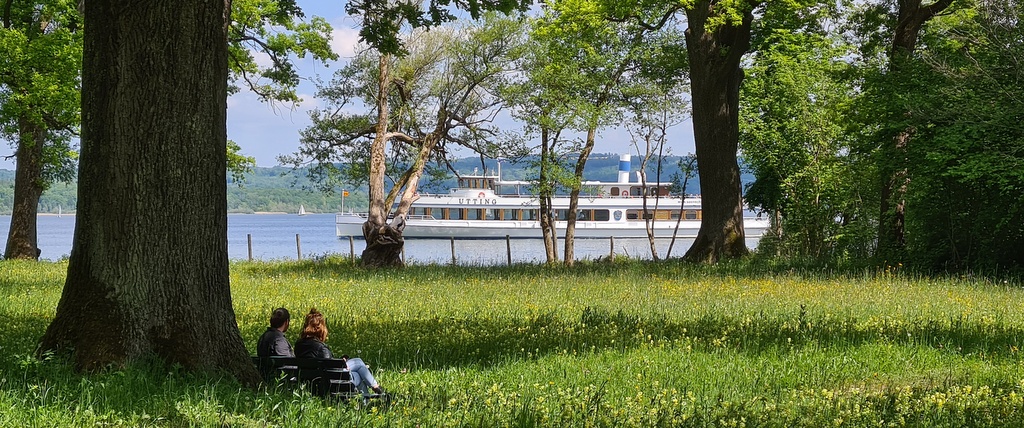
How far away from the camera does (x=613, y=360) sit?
8.29 meters

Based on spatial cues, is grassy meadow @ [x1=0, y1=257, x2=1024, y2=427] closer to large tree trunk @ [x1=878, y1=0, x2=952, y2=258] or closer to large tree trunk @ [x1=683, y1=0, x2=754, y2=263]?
large tree trunk @ [x1=878, y1=0, x2=952, y2=258]

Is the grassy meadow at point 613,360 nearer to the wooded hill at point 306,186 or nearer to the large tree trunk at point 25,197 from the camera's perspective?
the wooded hill at point 306,186

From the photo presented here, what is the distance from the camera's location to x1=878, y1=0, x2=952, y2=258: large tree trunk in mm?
19234

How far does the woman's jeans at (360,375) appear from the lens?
21.8 ft

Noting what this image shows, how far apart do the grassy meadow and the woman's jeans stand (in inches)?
9.9

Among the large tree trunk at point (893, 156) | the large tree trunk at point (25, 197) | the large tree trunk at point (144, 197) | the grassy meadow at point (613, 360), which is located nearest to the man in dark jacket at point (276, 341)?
the large tree trunk at point (144, 197)

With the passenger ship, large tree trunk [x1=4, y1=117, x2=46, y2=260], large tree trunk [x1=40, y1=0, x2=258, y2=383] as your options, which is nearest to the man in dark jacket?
large tree trunk [x1=40, y1=0, x2=258, y2=383]

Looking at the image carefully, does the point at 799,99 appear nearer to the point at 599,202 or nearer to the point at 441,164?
the point at 441,164

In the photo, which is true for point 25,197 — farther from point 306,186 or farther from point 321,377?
point 321,377

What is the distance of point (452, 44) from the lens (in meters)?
29.1

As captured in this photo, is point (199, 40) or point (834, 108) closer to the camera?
point (199, 40)

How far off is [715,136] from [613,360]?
46.7ft

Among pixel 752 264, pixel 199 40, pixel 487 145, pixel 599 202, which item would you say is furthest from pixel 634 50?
pixel 599 202

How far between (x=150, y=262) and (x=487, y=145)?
2547cm
